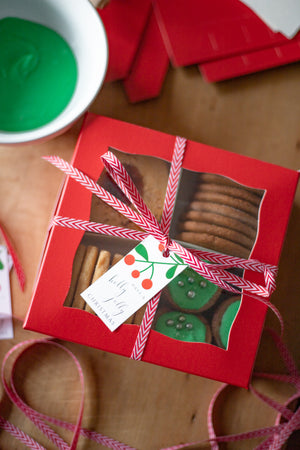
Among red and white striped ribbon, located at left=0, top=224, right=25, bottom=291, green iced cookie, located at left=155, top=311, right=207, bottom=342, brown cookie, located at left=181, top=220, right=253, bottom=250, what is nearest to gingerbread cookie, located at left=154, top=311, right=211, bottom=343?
green iced cookie, located at left=155, top=311, right=207, bottom=342

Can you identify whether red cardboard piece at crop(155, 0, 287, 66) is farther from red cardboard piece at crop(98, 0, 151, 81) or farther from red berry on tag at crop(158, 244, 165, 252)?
red berry on tag at crop(158, 244, 165, 252)

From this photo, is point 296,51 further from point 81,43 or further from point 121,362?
point 121,362

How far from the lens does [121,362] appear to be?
26.0 inches

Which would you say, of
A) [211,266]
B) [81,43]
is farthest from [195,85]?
[211,266]

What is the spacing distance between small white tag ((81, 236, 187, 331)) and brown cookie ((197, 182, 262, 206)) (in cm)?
10

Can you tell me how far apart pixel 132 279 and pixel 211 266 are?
101 millimetres

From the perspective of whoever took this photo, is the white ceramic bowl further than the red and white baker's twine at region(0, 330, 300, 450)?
No

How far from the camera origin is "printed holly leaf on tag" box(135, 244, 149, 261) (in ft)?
1.73

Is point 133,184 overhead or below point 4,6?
below

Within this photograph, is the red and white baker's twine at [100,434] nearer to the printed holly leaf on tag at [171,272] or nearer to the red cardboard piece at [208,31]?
the printed holly leaf on tag at [171,272]


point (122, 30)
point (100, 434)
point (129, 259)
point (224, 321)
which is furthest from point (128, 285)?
point (122, 30)

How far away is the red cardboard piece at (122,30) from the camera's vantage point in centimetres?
67

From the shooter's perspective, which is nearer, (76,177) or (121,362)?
(76,177)

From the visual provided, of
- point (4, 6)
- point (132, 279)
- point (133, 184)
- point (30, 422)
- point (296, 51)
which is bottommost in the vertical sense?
point (30, 422)
